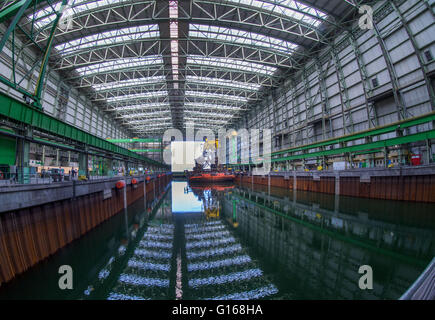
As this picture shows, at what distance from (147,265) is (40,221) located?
3790 millimetres

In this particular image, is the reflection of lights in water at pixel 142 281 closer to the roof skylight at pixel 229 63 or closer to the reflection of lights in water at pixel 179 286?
the reflection of lights in water at pixel 179 286

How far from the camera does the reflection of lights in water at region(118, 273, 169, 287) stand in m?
5.39

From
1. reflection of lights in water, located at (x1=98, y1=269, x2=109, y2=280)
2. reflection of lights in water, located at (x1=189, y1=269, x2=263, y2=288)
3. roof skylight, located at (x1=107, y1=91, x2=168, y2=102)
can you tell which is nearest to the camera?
reflection of lights in water, located at (x1=189, y1=269, x2=263, y2=288)

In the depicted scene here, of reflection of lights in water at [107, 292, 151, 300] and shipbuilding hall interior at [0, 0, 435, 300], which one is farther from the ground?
shipbuilding hall interior at [0, 0, 435, 300]

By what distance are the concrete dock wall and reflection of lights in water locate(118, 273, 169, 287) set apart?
2783mm

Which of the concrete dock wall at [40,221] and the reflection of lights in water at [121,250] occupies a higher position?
the concrete dock wall at [40,221]

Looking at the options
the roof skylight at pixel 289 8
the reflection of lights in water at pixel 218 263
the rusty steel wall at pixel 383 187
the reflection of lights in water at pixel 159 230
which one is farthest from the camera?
the roof skylight at pixel 289 8

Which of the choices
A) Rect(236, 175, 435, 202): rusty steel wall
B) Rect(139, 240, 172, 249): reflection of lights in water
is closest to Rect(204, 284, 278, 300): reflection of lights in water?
Rect(139, 240, 172, 249): reflection of lights in water

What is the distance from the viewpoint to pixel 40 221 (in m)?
6.30

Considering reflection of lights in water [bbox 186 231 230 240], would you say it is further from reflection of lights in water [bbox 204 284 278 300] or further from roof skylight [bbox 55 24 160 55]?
roof skylight [bbox 55 24 160 55]

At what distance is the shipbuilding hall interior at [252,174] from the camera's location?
17.7ft

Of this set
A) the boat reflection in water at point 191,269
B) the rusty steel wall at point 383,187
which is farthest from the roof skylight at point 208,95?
the boat reflection in water at point 191,269

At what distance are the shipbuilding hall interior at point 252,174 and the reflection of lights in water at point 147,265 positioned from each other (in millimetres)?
78
